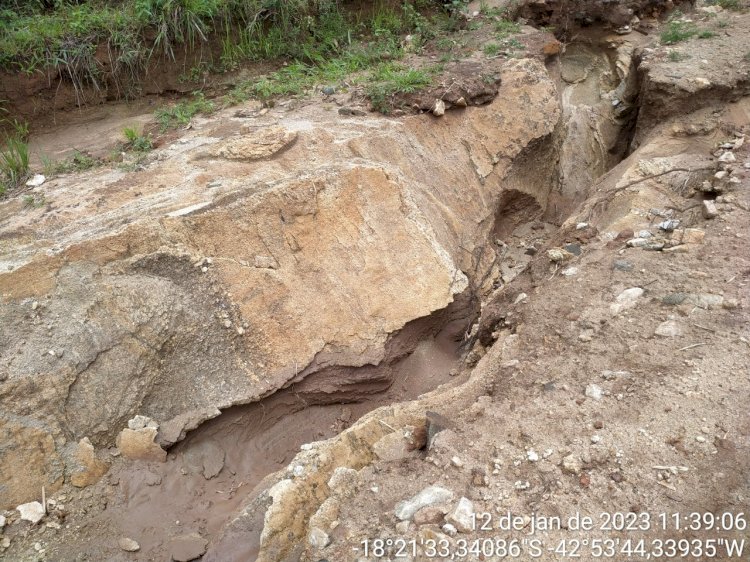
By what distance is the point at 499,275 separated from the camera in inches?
167

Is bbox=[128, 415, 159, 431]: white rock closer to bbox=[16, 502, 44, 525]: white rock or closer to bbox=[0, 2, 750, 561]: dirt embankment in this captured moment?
bbox=[0, 2, 750, 561]: dirt embankment

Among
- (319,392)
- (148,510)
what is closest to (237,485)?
(148,510)

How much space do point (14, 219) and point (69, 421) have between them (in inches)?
46.7

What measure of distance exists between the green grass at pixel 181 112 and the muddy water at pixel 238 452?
2.14m

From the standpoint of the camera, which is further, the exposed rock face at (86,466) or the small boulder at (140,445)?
the small boulder at (140,445)

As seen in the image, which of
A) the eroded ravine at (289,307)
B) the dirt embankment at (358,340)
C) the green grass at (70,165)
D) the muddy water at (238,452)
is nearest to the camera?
the dirt embankment at (358,340)

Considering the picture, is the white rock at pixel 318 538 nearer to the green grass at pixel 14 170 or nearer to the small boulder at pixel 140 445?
the small boulder at pixel 140 445

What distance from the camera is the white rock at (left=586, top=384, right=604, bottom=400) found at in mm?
2158

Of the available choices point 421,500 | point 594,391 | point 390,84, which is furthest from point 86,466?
point 390,84

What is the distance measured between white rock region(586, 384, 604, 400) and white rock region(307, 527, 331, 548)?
111 centimetres

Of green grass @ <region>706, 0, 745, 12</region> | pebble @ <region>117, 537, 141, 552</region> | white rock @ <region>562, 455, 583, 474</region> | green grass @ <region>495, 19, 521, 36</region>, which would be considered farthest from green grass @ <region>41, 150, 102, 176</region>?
green grass @ <region>706, 0, 745, 12</region>

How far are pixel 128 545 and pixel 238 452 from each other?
27.3 inches

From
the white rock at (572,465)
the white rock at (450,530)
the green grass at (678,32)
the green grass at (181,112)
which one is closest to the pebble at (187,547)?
the white rock at (450,530)

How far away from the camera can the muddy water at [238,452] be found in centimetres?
267
